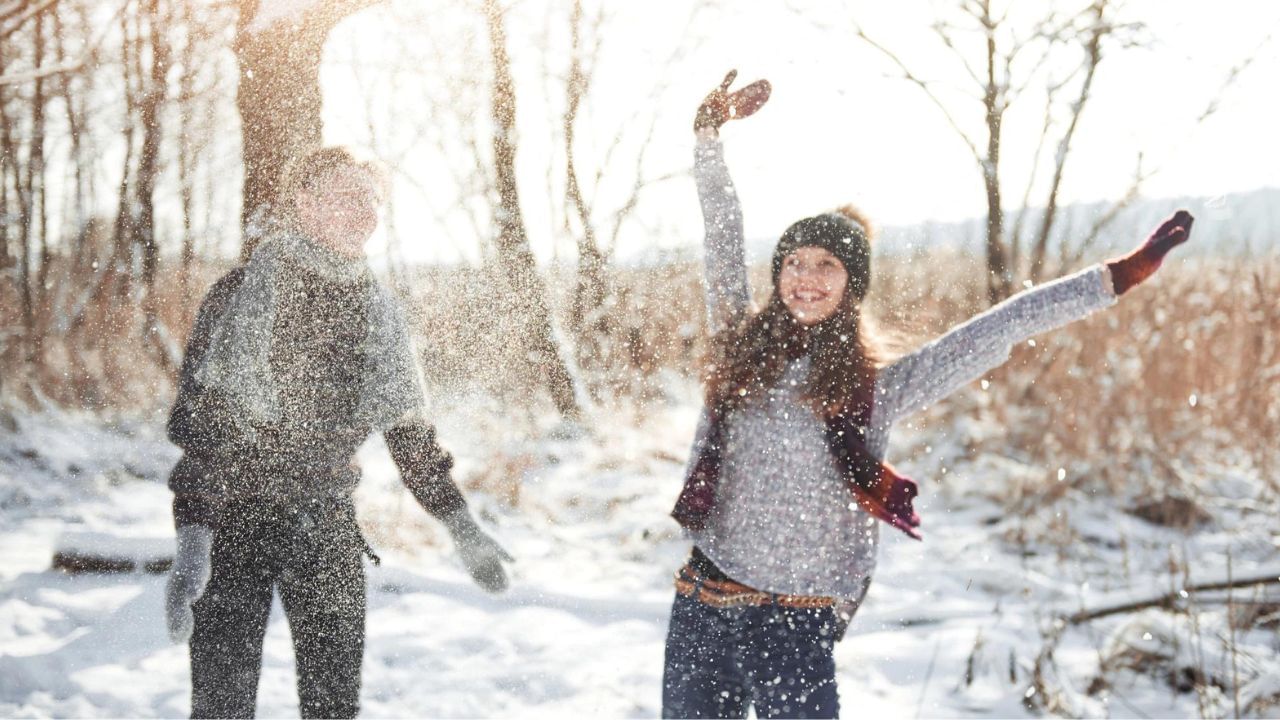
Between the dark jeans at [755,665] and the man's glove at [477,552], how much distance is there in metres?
0.39

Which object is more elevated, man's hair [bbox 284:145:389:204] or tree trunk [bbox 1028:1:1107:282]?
tree trunk [bbox 1028:1:1107:282]

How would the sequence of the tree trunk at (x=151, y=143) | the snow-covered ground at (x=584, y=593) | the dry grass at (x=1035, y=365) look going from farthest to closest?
the dry grass at (x=1035, y=365)
the tree trunk at (x=151, y=143)
the snow-covered ground at (x=584, y=593)

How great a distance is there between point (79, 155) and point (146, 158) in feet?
0.84

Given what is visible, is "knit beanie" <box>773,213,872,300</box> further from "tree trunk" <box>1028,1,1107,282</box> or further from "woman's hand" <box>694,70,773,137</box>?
"tree trunk" <box>1028,1,1107,282</box>

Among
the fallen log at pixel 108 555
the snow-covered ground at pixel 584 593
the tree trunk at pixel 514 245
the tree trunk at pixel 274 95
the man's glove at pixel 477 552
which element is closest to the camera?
the man's glove at pixel 477 552

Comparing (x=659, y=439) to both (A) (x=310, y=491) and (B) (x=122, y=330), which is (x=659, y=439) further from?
(A) (x=310, y=491)

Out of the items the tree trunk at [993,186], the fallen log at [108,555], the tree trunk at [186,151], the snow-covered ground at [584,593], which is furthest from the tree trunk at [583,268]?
the fallen log at [108,555]

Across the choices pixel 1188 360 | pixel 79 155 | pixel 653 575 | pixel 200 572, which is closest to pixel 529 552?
pixel 653 575

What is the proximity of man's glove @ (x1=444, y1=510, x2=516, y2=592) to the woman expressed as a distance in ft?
1.16

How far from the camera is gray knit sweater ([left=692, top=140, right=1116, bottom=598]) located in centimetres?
126

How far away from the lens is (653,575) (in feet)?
10.1

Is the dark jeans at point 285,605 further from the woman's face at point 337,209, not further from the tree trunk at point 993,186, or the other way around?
the tree trunk at point 993,186

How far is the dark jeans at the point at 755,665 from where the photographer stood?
1.23m

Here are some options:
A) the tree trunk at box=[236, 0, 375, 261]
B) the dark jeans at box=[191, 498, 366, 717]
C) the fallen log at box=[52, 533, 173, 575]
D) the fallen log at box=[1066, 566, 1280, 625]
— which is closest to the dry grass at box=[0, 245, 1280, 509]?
the fallen log at box=[1066, 566, 1280, 625]
